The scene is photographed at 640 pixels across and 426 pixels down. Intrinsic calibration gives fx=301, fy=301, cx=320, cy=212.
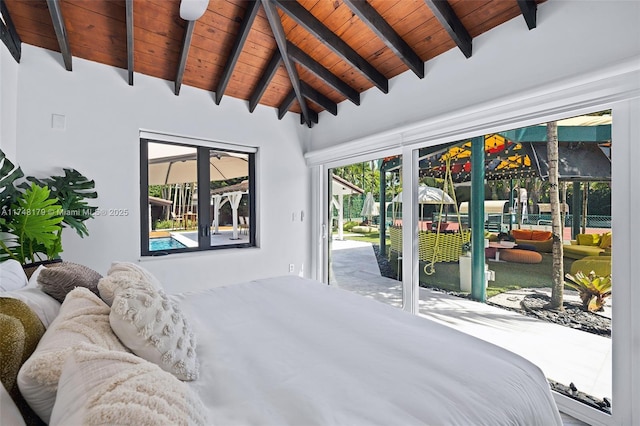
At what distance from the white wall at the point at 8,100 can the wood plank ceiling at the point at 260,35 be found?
0.11 meters

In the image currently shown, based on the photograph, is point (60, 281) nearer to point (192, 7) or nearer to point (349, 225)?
point (192, 7)

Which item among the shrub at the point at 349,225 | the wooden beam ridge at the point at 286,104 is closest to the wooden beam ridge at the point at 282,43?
the wooden beam ridge at the point at 286,104

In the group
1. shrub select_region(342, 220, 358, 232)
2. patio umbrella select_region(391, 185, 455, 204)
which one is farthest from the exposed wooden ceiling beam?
patio umbrella select_region(391, 185, 455, 204)

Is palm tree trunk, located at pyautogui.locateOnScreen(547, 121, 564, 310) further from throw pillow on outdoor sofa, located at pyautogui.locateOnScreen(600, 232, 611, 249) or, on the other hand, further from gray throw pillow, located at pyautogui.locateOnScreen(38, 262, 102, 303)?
gray throw pillow, located at pyautogui.locateOnScreen(38, 262, 102, 303)

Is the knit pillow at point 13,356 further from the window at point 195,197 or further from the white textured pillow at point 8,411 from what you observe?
the window at point 195,197

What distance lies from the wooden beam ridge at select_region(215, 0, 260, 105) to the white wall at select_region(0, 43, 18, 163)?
1.61m

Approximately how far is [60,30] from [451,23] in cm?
286

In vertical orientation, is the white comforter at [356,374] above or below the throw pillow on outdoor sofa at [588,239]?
below

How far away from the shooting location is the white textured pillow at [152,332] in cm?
101

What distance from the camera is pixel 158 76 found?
3068 mm

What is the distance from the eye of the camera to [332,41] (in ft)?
8.61

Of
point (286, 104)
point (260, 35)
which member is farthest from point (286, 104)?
point (260, 35)

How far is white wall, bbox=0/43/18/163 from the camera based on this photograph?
217 cm

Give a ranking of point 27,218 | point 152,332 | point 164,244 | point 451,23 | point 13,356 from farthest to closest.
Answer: point 164,244 < point 451,23 < point 27,218 < point 152,332 < point 13,356
